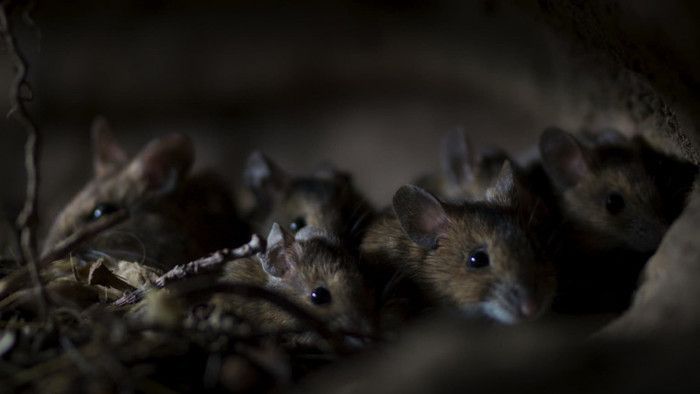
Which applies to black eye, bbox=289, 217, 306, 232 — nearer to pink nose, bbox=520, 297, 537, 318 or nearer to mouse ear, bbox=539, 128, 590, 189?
mouse ear, bbox=539, 128, 590, 189

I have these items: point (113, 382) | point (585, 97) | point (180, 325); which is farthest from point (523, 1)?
point (113, 382)

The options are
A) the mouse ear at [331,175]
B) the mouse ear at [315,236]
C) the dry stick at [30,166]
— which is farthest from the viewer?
the mouse ear at [331,175]

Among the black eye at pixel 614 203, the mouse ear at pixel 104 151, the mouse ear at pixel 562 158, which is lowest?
the mouse ear at pixel 104 151

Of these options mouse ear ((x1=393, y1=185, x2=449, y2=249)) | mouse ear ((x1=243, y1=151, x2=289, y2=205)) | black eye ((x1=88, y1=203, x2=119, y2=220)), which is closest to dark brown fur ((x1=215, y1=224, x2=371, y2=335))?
mouse ear ((x1=393, y1=185, x2=449, y2=249))

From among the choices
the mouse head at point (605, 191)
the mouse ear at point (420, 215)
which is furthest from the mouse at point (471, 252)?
the mouse head at point (605, 191)

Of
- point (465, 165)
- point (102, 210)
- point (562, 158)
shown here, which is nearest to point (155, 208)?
point (102, 210)

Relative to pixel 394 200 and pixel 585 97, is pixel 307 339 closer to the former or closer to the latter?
pixel 394 200

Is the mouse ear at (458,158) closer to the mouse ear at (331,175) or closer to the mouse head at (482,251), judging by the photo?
the mouse ear at (331,175)

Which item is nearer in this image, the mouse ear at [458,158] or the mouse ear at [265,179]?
the mouse ear at [458,158]

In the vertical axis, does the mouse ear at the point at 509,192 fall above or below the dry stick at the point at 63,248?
above
